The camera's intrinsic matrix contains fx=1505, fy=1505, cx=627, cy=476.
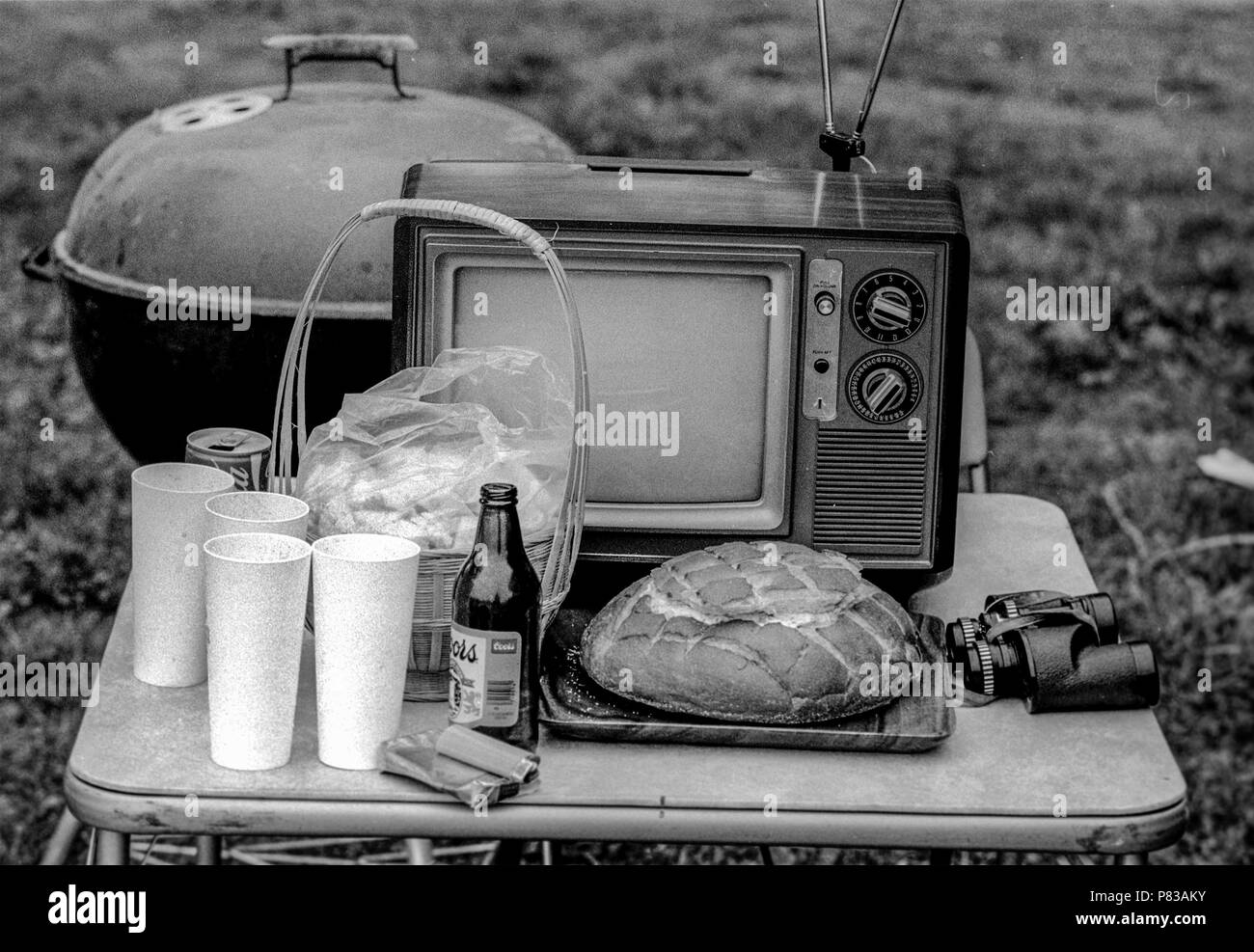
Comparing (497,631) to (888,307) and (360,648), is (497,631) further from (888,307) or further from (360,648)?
(888,307)

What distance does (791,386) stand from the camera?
1586mm

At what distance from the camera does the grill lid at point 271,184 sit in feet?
6.84

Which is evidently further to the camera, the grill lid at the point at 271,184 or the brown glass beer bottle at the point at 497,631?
the grill lid at the point at 271,184

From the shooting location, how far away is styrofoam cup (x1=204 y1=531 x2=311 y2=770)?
4.12ft

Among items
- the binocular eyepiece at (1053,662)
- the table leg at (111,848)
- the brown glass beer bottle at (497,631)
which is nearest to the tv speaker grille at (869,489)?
the binocular eyepiece at (1053,662)

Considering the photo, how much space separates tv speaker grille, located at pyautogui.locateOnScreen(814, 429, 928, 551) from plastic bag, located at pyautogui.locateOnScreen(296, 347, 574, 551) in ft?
0.94

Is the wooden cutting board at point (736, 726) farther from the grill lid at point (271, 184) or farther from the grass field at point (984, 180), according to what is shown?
the grass field at point (984, 180)

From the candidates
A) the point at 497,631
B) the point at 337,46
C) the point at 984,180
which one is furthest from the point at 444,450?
the point at 984,180

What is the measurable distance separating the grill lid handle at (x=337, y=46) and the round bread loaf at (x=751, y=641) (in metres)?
1.10

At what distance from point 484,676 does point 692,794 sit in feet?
0.68

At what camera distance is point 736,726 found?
136 centimetres

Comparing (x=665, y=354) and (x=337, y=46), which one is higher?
(x=337, y=46)
